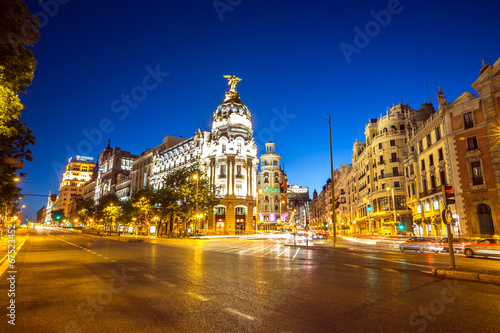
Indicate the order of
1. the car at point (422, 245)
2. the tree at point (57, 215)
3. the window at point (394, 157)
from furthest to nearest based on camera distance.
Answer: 1. the tree at point (57, 215)
2. the window at point (394, 157)
3. the car at point (422, 245)

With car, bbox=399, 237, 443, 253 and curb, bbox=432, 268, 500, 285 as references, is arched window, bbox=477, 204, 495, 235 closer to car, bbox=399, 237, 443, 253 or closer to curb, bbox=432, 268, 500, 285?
car, bbox=399, 237, 443, 253

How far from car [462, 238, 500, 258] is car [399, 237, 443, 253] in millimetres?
2716

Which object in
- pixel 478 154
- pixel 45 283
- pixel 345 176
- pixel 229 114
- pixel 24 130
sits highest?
pixel 229 114

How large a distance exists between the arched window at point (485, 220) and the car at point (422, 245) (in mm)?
14163

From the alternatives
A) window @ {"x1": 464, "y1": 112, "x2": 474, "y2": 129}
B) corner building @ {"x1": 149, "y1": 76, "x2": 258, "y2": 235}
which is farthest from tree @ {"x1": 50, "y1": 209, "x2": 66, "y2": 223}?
window @ {"x1": 464, "y1": 112, "x2": 474, "y2": 129}

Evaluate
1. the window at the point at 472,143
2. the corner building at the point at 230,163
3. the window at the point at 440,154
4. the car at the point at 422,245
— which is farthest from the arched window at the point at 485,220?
the corner building at the point at 230,163

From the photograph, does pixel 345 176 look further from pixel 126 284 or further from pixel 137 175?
pixel 126 284

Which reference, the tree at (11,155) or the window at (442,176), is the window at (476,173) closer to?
the window at (442,176)

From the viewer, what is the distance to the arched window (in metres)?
32.9

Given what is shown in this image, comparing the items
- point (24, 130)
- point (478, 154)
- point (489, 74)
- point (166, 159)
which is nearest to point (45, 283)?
point (24, 130)

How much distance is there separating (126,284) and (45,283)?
2.72 m

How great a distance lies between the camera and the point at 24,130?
15.5 m

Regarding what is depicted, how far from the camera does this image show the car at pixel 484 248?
59.1ft

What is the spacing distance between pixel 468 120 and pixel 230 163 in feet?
145
